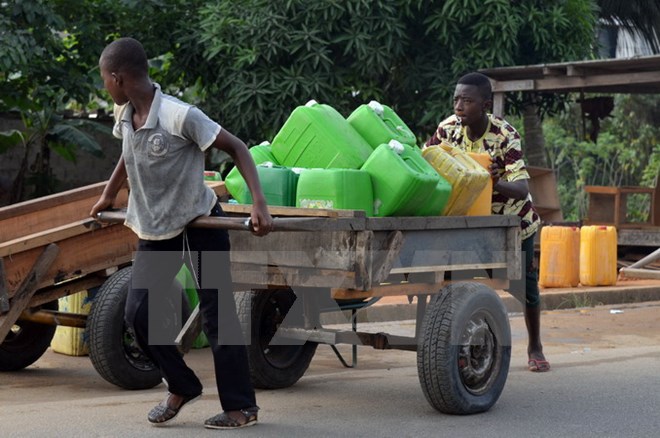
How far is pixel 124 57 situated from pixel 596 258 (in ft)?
28.4

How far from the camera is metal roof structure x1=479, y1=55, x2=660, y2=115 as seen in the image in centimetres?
1380

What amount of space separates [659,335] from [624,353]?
144 cm

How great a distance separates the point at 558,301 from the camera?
38.4ft

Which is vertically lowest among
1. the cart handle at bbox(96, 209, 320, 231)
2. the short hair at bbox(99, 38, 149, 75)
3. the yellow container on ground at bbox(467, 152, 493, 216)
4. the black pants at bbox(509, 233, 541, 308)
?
the black pants at bbox(509, 233, 541, 308)

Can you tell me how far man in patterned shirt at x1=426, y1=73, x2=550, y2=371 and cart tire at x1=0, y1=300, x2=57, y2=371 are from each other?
284 centimetres

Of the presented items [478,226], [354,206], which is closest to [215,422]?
[354,206]

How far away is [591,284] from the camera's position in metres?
12.7

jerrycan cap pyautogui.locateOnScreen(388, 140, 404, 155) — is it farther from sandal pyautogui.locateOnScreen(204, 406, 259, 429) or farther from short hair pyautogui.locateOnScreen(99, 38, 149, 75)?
sandal pyautogui.locateOnScreen(204, 406, 259, 429)

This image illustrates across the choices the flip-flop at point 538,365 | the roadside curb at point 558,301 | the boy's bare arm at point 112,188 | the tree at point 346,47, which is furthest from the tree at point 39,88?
the flip-flop at point 538,365

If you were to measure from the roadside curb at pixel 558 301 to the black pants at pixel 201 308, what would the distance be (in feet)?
14.3

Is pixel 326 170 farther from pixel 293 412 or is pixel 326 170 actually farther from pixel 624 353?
pixel 624 353

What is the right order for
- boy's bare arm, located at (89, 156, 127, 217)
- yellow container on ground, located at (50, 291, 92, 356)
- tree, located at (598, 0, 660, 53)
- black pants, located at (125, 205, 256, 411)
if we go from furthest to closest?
1. tree, located at (598, 0, 660, 53)
2. yellow container on ground, located at (50, 291, 92, 356)
3. boy's bare arm, located at (89, 156, 127, 217)
4. black pants, located at (125, 205, 256, 411)

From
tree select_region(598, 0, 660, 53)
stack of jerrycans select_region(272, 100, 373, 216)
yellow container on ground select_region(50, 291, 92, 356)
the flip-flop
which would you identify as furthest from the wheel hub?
tree select_region(598, 0, 660, 53)

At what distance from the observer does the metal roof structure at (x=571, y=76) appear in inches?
543
